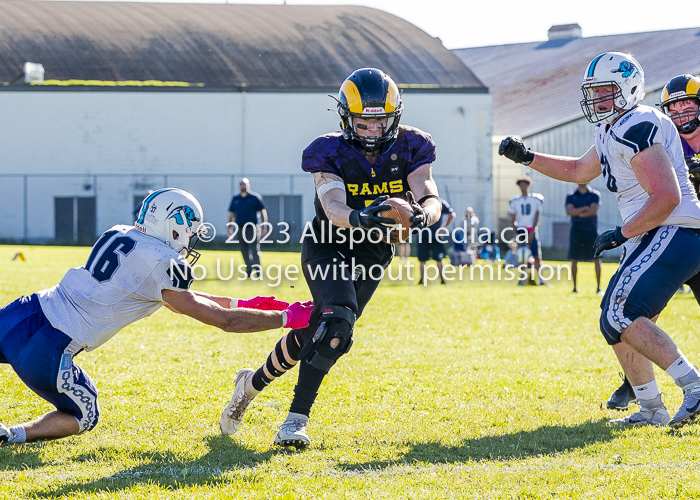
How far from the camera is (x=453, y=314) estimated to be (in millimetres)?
10180

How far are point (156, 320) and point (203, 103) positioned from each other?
66.6 ft

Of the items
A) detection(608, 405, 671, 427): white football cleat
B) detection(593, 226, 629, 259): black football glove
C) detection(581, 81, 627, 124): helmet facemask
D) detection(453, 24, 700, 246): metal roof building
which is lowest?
detection(608, 405, 671, 427): white football cleat

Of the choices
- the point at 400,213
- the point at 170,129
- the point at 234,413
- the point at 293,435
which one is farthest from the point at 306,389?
the point at 170,129

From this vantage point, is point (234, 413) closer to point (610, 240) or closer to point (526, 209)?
point (610, 240)

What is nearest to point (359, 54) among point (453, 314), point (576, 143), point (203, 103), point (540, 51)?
point (203, 103)

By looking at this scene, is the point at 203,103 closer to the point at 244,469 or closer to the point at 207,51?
the point at 207,51

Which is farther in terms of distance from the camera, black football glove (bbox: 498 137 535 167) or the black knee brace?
black football glove (bbox: 498 137 535 167)

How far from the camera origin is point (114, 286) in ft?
13.9

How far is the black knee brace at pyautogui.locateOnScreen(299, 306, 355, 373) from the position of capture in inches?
173

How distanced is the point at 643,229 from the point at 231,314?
2.34 m

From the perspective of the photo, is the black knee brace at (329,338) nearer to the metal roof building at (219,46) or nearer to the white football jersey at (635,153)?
the white football jersey at (635,153)

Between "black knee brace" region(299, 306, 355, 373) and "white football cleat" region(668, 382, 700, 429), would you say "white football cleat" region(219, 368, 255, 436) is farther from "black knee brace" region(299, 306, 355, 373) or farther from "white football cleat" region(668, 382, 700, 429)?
"white football cleat" region(668, 382, 700, 429)

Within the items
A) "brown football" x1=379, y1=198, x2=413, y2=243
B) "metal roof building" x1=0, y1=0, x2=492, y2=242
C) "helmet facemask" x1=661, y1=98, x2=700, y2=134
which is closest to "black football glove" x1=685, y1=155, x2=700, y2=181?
"helmet facemask" x1=661, y1=98, x2=700, y2=134

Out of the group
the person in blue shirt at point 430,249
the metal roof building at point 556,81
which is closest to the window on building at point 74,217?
the metal roof building at point 556,81
